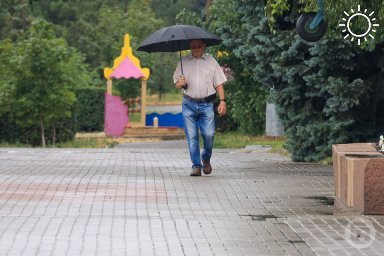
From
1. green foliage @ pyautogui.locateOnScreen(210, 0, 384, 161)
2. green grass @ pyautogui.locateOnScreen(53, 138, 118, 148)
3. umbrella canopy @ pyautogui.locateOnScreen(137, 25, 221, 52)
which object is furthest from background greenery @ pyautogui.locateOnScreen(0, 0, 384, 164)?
umbrella canopy @ pyautogui.locateOnScreen(137, 25, 221, 52)

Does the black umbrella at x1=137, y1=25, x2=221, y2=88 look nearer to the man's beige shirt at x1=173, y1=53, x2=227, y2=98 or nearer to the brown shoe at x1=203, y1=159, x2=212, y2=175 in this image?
the man's beige shirt at x1=173, y1=53, x2=227, y2=98

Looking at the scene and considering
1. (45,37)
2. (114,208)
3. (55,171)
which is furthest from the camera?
(45,37)

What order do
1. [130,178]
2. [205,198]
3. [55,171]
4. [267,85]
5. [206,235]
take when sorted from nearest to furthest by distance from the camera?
[206,235], [205,198], [130,178], [55,171], [267,85]

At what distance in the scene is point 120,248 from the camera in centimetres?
858

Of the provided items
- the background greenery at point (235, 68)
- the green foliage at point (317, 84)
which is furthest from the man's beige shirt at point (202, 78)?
the green foliage at point (317, 84)

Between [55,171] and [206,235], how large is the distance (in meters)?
6.75

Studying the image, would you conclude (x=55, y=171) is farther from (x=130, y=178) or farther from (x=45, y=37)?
(x=45, y=37)

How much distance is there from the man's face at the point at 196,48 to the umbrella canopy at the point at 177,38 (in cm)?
9

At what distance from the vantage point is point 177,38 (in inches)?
603

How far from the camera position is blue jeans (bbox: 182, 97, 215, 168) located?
15148 millimetres

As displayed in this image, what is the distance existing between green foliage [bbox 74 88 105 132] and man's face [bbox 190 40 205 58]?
27026mm

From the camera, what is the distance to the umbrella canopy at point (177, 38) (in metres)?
15.3

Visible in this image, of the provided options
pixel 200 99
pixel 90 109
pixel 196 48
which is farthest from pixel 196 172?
pixel 90 109

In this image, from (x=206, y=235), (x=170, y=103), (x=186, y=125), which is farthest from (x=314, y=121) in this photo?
(x=170, y=103)
